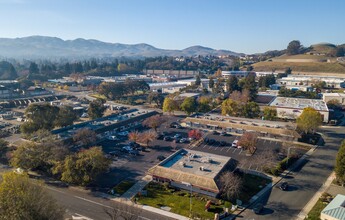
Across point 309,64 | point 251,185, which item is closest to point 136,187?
point 251,185

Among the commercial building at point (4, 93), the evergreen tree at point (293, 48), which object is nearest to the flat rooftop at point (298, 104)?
the commercial building at point (4, 93)

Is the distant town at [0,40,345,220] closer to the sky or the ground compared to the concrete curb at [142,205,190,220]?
closer to the sky

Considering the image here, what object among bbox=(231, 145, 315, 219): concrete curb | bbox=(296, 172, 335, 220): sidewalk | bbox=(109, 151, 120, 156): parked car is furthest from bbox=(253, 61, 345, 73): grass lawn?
bbox=(109, 151, 120, 156): parked car

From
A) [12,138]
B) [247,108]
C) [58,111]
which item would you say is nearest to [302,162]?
[247,108]

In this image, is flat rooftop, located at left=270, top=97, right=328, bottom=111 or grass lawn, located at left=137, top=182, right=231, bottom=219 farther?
flat rooftop, located at left=270, top=97, right=328, bottom=111

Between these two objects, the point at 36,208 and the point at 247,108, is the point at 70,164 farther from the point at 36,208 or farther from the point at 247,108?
the point at 247,108

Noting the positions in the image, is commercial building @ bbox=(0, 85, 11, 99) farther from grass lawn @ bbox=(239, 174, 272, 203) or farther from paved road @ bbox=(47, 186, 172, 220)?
grass lawn @ bbox=(239, 174, 272, 203)
